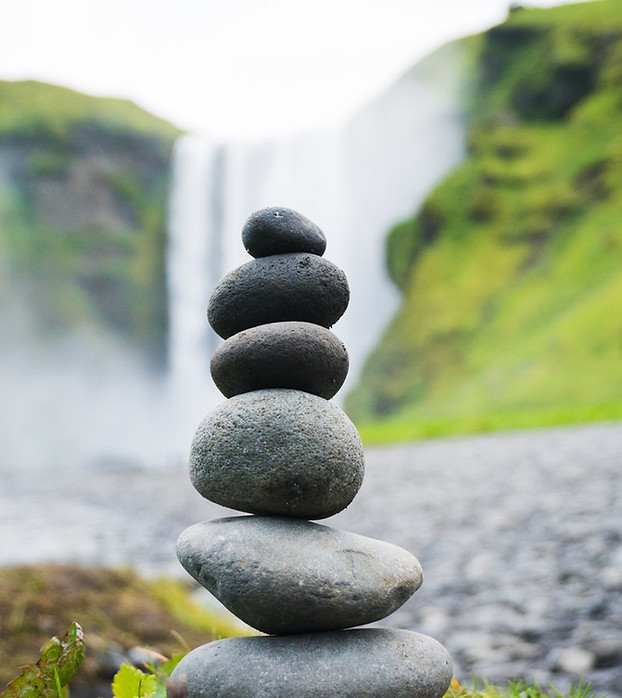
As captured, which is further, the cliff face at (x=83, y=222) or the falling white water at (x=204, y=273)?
the cliff face at (x=83, y=222)

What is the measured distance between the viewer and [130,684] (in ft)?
7.92

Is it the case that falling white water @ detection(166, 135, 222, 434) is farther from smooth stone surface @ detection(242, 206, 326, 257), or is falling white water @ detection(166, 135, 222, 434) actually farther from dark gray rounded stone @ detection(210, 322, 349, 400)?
dark gray rounded stone @ detection(210, 322, 349, 400)

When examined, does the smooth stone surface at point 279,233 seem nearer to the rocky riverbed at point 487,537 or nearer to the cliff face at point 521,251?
the rocky riverbed at point 487,537

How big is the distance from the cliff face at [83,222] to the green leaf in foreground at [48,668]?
4391 centimetres

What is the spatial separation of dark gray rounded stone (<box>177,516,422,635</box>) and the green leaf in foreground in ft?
1.48

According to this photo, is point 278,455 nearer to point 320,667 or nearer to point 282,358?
point 282,358

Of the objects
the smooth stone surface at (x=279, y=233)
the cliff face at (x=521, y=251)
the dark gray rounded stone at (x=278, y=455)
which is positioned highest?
the cliff face at (x=521, y=251)

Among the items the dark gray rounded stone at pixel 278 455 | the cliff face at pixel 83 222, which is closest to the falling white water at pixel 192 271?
the cliff face at pixel 83 222

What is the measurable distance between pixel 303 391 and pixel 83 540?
33.7 ft

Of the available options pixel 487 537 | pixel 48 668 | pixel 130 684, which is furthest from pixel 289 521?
pixel 487 537

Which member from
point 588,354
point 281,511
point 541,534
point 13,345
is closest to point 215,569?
point 281,511

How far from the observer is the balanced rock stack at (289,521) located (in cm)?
230

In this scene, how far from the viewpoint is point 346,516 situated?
11.7 m

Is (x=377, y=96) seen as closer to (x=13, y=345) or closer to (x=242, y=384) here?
(x=13, y=345)
